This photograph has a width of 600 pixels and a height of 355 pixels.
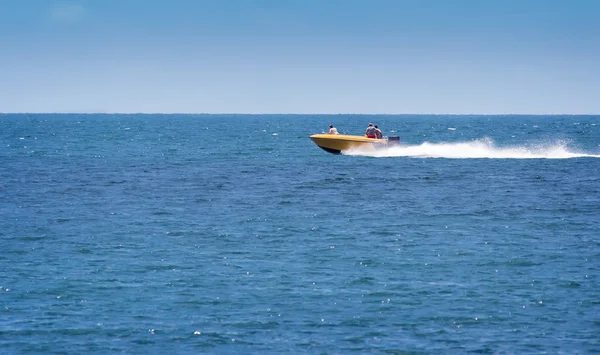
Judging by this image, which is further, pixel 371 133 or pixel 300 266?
pixel 371 133

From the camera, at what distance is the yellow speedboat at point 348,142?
59094 mm

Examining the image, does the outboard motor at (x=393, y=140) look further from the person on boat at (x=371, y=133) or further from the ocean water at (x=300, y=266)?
the ocean water at (x=300, y=266)

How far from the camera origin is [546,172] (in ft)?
170

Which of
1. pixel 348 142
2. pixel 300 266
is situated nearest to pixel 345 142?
pixel 348 142

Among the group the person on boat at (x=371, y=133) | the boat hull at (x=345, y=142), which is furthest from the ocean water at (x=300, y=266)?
the person on boat at (x=371, y=133)

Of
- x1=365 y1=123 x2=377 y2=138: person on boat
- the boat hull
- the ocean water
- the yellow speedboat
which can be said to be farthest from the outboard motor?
the ocean water

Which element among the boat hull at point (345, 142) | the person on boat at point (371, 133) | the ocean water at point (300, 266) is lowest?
the ocean water at point (300, 266)

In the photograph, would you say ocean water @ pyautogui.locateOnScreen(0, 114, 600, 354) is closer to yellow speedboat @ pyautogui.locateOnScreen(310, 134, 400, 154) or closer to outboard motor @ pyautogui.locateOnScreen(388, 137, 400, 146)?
yellow speedboat @ pyautogui.locateOnScreen(310, 134, 400, 154)

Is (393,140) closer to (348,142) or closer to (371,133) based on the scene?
(371,133)

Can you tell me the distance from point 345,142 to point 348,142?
0.23 metres

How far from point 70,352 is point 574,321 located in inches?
435

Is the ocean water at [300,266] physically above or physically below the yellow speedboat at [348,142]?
below

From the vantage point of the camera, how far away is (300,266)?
23391 millimetres

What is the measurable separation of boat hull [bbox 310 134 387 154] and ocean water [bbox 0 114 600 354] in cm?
1245
